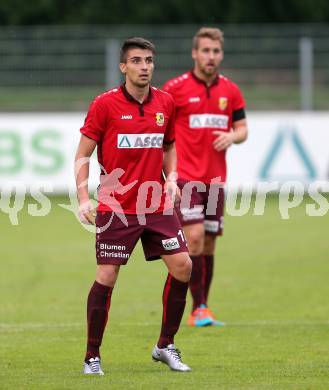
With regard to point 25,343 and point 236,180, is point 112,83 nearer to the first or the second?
point 236,180

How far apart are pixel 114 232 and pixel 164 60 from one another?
17.6 metres

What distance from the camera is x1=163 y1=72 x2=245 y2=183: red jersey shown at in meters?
10.9

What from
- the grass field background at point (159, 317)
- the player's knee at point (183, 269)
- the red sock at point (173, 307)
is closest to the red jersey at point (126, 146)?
the player's knee at point (183, 269)

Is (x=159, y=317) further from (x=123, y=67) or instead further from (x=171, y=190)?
(x=123, y=67)

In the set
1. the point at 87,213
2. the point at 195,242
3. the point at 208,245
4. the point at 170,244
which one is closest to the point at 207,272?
the point at 208,245

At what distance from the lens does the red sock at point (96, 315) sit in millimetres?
7980

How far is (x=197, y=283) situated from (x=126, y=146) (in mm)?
2885

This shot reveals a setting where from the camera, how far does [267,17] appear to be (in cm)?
4016

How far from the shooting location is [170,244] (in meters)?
8.15

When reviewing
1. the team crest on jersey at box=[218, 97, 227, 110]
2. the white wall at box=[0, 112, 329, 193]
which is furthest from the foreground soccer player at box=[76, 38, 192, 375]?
the white wall at box=[0, 112, 329, 193]

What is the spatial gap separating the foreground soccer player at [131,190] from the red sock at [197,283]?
226cm

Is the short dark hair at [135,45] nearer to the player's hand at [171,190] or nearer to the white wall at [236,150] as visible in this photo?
the player's hand at [171,190]

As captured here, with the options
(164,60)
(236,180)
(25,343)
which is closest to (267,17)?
(164,60)

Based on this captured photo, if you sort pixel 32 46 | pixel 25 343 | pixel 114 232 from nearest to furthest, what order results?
pixel 114 232, pixel 25 343, pixel 32 46
